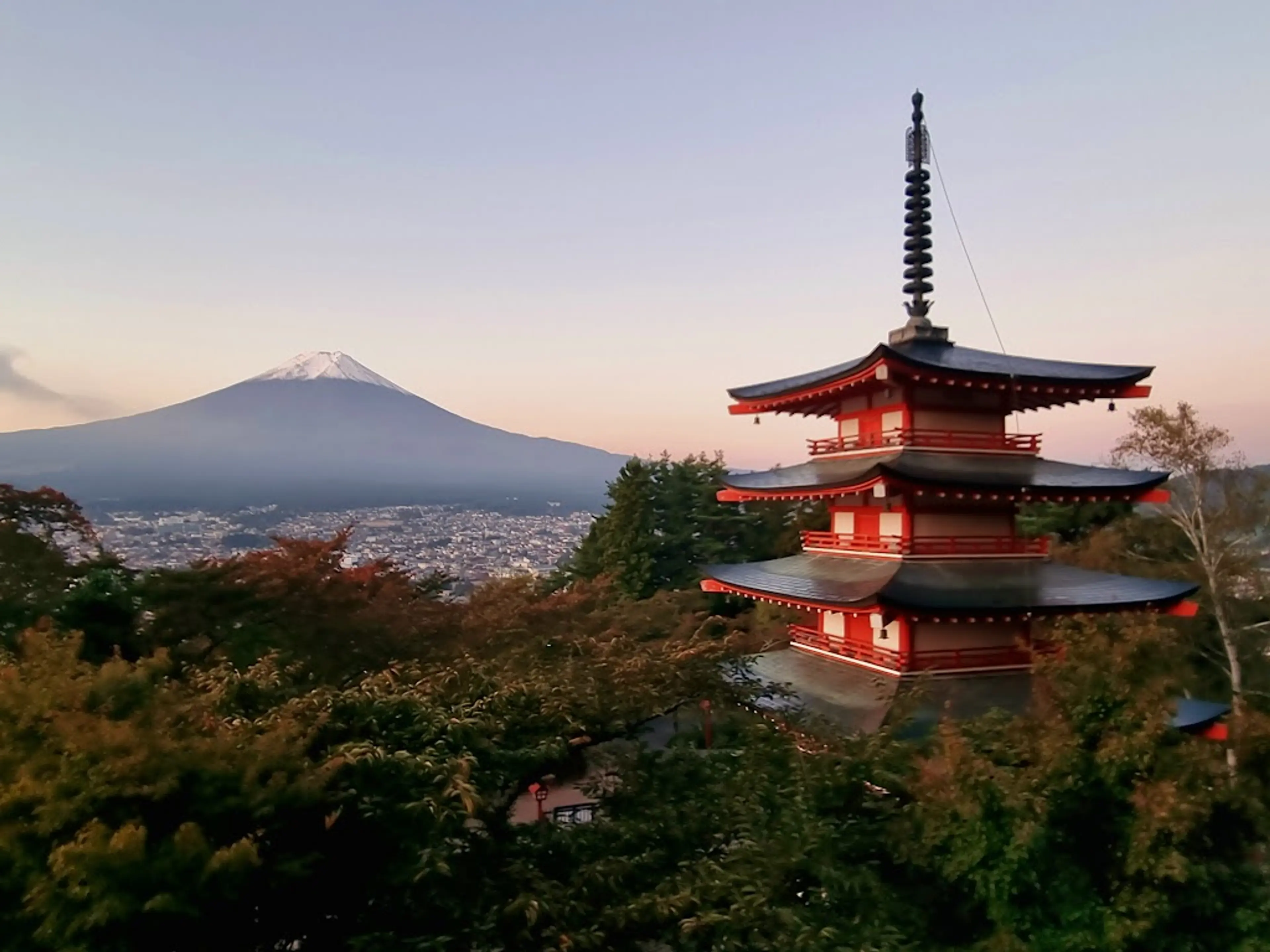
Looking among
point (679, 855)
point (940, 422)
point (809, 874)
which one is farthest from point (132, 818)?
point (940, 422)

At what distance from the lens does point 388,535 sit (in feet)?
141

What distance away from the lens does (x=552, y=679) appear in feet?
23.8

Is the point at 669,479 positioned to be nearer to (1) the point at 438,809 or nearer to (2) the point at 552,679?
(2) the point at 552,679

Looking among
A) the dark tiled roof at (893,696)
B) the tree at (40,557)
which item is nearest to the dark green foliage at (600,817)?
the dark tiled roof at (893,696)

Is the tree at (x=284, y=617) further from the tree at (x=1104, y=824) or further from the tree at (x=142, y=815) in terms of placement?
the tree at (x=1104, y=824)

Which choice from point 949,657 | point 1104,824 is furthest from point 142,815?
point 949,657

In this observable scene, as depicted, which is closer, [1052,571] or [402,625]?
[1052,571]

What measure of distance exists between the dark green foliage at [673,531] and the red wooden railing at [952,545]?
14799 mm

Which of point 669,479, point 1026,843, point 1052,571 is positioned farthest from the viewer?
point 669,479

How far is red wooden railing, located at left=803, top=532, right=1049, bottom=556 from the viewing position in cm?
1038

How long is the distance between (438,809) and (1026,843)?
14.8 ft

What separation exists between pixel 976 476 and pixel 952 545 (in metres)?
1.09

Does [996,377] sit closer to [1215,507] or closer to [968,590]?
[968,590]

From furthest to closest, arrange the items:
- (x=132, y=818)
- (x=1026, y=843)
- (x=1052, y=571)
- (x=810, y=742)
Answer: (x=1052, y=571) → (x=810, y=742) → (x=1026, y=843) → (x=132, y=818)
